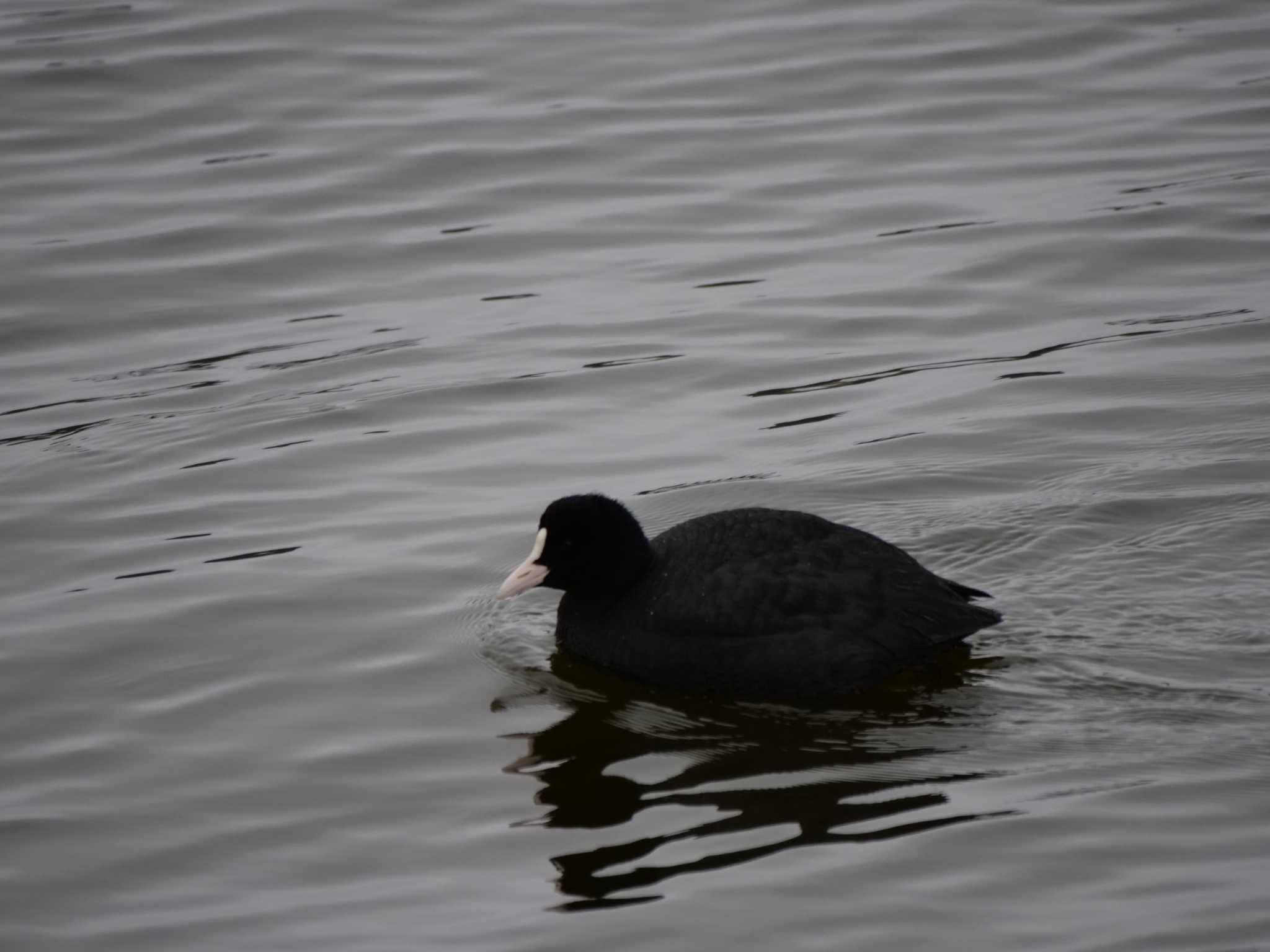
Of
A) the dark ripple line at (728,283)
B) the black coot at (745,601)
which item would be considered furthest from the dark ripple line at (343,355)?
the black coot at (745,601)

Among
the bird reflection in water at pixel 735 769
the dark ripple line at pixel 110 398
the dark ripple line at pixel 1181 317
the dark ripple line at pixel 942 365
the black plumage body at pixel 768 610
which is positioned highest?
the dark ripple line at pixel 110 398

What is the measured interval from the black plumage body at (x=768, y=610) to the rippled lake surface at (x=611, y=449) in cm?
15

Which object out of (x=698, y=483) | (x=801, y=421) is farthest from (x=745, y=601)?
(x=801, y=421)

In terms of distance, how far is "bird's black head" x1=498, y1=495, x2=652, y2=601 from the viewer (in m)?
7.09

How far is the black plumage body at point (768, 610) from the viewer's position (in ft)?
21.7

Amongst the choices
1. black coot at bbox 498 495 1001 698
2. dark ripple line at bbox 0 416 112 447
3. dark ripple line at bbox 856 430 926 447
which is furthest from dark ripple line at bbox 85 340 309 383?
black coot at bbox 498 495 1001 698

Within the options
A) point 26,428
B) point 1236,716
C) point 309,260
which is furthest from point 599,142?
point 1236,716

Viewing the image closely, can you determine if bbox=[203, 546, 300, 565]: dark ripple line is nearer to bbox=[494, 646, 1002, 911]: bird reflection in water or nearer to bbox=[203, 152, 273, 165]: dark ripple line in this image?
bbox=[494, 646, 1002, 911]: bird reflection in water

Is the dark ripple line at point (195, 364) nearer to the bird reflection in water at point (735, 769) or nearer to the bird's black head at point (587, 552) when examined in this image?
the bird's black head at point (587, 552)

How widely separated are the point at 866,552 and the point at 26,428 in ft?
18.0

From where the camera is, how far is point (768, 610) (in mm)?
6688

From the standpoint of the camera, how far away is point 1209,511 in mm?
7816

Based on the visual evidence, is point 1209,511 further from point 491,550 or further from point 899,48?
point 899,48

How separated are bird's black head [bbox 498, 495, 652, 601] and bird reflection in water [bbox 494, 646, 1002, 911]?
1.23 ft
